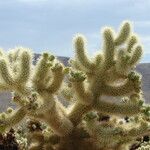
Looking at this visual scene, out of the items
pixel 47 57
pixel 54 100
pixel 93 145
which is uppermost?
pixel 47 57

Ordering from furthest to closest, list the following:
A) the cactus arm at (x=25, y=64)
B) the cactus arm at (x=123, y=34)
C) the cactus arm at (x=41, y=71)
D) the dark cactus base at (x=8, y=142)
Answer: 1. the dark cactus base at (x=8, y=142)
2. the cactus arm at (x=123, y=34)
3. the cactus arm at (x=41, y=71)
4. the cactus arm at (x=25, y=64)

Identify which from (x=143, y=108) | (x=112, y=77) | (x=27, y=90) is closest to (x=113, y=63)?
(x=112, y=77)

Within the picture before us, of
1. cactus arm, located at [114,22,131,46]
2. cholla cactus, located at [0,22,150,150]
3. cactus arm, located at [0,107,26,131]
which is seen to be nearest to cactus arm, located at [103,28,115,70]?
cholla cactus, located at [0,22,150,150]

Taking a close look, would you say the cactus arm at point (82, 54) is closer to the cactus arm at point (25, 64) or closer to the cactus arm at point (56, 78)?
the cactus arm at point (56, 78)

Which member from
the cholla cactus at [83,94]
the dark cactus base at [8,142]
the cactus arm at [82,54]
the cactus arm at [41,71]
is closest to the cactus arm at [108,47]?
the cholla cactus at [83,94]

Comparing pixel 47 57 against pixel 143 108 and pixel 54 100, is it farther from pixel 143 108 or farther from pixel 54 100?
pixel 143 108

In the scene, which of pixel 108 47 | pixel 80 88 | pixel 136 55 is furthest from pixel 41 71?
pixel 136 55

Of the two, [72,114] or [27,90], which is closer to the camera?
[27,90]

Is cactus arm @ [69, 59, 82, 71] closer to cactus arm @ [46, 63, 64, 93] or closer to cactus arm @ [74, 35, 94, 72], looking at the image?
cactus arm @ [74, 35, 94, 72]

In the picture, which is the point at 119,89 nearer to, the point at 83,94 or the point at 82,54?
the point at 83,94
